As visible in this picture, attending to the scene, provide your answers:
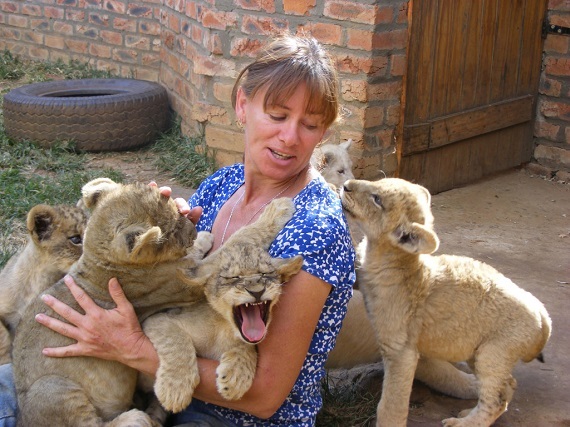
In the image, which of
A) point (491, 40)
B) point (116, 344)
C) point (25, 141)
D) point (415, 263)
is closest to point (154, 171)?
point (25, 141)

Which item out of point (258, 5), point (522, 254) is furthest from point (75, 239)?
point (522, 254)

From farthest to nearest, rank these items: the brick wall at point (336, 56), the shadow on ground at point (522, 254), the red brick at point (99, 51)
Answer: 1. the red brick at point (99, 51)
2. the brick wall at point (336, 56)
3. the shadow on ground at point (522, 254)

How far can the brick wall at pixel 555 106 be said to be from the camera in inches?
325

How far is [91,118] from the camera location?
8352 mm

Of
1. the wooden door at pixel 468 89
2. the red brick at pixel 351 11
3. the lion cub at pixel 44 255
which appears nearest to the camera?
the lion cub at pixel 44 255

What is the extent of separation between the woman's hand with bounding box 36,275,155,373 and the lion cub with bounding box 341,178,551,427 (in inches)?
53.5

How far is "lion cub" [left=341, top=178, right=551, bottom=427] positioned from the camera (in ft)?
13.4

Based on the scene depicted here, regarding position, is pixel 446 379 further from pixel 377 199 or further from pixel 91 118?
pixel 91 118

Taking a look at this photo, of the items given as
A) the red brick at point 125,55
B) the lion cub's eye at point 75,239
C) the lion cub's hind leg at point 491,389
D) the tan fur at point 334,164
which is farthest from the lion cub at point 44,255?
the red brick at point 125,55

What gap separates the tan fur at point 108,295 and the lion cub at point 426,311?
1.09 metres

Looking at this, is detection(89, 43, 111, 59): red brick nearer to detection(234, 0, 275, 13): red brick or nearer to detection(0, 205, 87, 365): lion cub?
detection(234, 0, 275, 13): red brick

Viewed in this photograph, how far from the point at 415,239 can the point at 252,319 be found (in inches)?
45.1

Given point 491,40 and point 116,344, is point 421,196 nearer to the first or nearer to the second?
point 116,344

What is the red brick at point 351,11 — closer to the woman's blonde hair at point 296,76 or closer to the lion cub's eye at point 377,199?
the lion cub's eye at point 377,199
